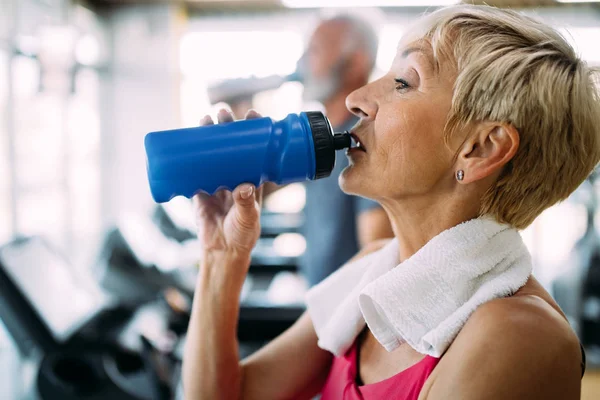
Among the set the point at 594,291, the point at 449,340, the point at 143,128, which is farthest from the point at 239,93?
the point at 143,128

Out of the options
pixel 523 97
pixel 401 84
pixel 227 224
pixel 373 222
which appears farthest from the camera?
pixel 373 222

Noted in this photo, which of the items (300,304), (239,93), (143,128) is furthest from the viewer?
(143,128)

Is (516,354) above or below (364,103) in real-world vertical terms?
below

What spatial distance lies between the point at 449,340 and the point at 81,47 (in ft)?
18.4

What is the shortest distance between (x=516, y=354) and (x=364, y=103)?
462 millimetres

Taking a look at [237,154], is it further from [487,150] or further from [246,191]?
[487,150]

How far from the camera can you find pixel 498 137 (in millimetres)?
814

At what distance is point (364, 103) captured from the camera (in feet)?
3.00

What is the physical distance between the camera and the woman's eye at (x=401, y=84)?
0.89m

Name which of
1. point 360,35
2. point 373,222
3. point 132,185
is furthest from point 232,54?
point 373,222

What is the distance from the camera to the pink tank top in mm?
811

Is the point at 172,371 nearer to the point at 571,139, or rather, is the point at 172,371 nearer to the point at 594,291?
the point at 571,139

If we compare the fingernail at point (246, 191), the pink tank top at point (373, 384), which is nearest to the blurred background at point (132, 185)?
the fingernail at point (246, 191)

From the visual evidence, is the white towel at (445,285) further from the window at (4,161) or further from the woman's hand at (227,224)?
the window at (4,161)
